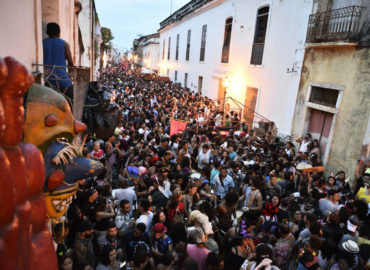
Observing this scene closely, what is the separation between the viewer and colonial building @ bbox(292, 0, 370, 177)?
8.27m

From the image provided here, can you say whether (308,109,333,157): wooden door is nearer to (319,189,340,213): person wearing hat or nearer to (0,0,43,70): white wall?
(319,189,340,213): person wearing hat

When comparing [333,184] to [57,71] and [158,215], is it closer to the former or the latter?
[158,215]

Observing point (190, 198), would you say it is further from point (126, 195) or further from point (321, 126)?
point (321, 126)

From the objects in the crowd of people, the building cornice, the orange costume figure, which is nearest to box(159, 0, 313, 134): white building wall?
the building cornice

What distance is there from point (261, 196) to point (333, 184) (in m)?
2.55

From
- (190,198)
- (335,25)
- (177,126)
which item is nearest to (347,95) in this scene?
(335,25)

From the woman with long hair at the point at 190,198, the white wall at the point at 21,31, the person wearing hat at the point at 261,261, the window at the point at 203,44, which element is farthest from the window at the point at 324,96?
the window at the point at 203,44

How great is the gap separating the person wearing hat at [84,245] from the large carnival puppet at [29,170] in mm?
1873

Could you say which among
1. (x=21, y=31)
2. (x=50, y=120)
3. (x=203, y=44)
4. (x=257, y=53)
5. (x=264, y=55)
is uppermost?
(x=203, y=44)

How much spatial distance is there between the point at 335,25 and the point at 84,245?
9.94 metres

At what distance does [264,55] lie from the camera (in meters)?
13.9

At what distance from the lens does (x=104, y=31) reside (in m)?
31.6

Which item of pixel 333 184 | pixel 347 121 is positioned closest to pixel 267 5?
pixel 347 121

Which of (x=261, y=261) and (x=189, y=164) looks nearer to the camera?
(x=261, y=261)
